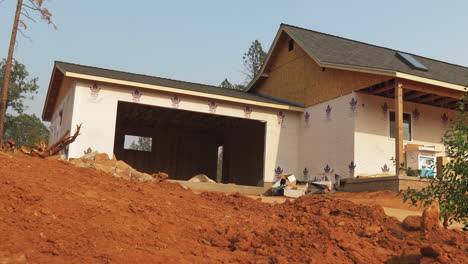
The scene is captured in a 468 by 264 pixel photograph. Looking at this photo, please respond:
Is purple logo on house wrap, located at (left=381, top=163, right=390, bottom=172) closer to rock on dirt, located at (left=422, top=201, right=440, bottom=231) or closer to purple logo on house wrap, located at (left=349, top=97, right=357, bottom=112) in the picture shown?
purple logo on house wrap, located at (left=349, top=97, right=357, bottom=112)

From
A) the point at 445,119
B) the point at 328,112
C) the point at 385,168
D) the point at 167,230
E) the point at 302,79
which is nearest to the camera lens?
the point at 167,230

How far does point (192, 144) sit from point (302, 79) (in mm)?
10186

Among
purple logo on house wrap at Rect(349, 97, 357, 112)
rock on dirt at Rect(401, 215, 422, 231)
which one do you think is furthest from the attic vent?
rock on dirt at Rect(401, 215, 422, 231)

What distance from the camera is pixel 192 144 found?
26797 millimetres

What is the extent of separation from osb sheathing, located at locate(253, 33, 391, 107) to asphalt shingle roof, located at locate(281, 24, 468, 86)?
53 centimetres

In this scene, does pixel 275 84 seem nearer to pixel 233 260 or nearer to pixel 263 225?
pixel 263 225

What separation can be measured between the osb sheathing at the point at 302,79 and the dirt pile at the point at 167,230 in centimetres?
937

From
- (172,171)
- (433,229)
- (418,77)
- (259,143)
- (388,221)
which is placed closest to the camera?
(433,229)

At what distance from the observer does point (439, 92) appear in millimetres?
14812

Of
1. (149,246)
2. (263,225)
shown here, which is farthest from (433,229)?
(149,246)

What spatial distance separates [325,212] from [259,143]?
1607 cm

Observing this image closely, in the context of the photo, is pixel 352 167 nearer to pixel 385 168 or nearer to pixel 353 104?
pixel 385 168

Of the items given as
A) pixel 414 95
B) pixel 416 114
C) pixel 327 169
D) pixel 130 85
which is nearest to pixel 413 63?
pixel 414 95

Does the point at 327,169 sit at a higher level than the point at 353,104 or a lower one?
lower
